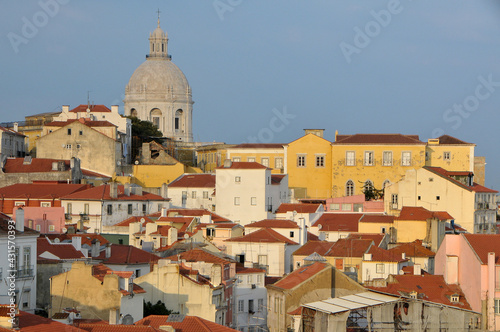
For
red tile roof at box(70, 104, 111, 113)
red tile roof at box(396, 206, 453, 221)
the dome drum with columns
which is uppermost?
the dome drum with columns

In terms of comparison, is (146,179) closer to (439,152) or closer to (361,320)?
(439,152)

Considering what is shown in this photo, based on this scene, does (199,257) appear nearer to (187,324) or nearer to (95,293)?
(95,293)

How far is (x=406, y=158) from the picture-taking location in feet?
268

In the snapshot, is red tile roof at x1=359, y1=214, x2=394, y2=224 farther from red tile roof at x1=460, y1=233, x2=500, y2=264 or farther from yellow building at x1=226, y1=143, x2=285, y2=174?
red tile roof at x1=460, y1=233, x2=500, y2=264

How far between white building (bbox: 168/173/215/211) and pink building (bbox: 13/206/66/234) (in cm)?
1313

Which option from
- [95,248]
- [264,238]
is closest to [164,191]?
[264,238]

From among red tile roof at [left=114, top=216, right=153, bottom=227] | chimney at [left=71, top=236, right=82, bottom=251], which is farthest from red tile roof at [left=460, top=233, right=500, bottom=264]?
red tile roof at [left=114, top=216, right=153, bottom=227]

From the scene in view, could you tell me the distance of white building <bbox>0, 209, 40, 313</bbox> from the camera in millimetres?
36281

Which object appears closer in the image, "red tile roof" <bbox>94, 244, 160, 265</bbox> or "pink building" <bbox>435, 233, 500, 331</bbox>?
"pink building" <bbox>435, 233, 500, 331</bbox>

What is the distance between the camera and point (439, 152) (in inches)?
3238

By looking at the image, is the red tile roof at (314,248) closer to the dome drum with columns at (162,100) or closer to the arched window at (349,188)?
the arched window at (349,188)

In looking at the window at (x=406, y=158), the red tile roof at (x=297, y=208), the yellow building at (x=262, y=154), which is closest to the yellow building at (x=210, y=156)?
the yellow building at (x=262, y=154)

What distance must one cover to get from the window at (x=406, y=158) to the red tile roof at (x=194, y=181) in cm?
1289

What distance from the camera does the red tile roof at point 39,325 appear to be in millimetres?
27688
